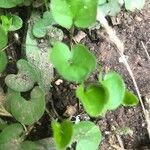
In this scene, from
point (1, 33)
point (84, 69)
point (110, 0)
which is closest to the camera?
point (84, 69)

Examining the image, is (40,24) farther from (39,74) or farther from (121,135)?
(121,135)

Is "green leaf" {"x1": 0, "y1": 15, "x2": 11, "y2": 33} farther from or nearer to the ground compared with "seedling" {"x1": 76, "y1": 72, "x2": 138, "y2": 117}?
farther from the ground

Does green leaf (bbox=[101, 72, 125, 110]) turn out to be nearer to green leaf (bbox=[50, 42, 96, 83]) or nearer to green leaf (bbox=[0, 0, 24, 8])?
green leaf (bbox=[50, 42, 96, 83])

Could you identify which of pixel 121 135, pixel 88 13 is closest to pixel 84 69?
pixel 88 13

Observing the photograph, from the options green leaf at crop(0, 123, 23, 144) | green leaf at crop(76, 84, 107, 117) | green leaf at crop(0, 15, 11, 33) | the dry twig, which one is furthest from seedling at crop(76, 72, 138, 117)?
green leaf at crop(0, 15, 11, 33)

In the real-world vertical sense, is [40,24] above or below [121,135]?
above

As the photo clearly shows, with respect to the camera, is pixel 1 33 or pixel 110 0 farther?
pixel 110 0

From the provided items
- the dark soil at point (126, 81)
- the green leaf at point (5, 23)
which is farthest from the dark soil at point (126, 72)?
the green leaf at point (5, 23)
